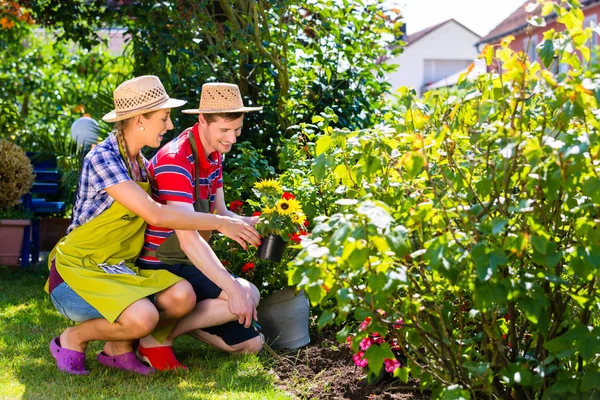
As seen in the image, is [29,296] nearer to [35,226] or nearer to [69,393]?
[35,226]

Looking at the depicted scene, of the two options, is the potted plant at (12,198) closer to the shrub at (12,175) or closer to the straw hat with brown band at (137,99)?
the shrub at (12,175)

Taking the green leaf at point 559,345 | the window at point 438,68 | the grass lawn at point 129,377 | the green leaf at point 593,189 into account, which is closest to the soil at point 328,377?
the grass lawn at point 129,377

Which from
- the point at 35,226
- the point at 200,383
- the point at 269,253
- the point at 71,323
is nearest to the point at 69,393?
the point at 200,383

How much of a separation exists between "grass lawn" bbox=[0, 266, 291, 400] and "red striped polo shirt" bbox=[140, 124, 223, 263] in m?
0.58

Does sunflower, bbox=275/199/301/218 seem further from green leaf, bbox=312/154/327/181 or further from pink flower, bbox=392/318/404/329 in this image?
pink flower, bbox=392/318/404/329

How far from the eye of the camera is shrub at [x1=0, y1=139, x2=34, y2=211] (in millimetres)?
6848

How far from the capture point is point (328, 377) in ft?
11.9

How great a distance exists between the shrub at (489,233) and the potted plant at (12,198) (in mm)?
4588

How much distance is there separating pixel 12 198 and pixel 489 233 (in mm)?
5628

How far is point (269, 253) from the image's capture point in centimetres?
361

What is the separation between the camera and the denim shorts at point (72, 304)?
142 inches

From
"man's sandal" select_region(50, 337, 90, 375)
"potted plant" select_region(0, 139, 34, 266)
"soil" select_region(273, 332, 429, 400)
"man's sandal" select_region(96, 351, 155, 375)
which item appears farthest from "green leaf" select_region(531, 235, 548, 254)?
"potted plant" select_region(0, 139, 34, 266)

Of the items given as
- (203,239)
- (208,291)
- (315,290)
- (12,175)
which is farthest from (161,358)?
(12,175)

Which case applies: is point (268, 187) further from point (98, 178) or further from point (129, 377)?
point (129, 377)
